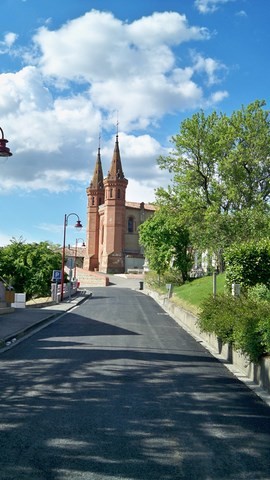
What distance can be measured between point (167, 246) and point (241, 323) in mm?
40122

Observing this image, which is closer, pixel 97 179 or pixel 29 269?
pixel 29 269

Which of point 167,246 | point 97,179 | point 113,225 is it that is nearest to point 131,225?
point 113,225

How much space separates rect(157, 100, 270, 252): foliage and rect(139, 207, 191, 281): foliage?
8712 millimetres

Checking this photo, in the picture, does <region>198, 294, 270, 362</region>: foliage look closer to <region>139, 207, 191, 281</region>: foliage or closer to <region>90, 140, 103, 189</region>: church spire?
<region>139, 207, 191, 281</region>: foliage

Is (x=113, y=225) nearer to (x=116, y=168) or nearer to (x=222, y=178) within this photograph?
(x=116, y=168)

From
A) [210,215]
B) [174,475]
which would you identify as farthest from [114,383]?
[210,215]

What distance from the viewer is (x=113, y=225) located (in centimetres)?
10294

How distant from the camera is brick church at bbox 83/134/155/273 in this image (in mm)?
101625

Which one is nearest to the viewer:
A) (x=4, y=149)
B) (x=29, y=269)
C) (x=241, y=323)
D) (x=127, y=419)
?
(x=127, y=419)

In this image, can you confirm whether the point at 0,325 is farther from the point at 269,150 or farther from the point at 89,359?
the point at 269,150

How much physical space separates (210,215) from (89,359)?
26042 millimetres

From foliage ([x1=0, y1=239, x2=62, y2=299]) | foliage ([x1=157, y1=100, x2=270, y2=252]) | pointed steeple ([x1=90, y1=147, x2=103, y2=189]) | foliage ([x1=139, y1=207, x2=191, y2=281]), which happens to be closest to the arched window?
pointed steeple ([x1=90, y1=147, x2=103, y2=189])

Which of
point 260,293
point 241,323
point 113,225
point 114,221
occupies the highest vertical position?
point 114,221

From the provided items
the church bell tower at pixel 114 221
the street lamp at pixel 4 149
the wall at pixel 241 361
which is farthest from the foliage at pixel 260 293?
the church bell tower at pixel 114 221
